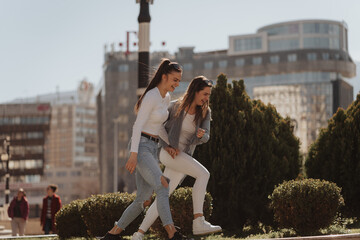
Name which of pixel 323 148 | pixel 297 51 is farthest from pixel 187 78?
pixel 323 148

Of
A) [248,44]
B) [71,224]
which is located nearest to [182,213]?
[71,224]

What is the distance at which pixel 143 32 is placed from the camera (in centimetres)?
1471

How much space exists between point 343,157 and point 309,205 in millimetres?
3764

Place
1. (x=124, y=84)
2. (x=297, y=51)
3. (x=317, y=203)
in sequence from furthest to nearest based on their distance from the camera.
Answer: (x=124, y=84)
(x=297, y=51)
(x=317, y=203)

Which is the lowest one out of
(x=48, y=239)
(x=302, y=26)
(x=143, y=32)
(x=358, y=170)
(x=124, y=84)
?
(x=48, y=239)

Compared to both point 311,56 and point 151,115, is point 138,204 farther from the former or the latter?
point 311,56

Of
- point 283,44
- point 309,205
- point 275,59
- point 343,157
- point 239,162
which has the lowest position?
point 309,205

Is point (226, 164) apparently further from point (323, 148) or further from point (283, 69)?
point (283, 69)

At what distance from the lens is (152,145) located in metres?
8.38

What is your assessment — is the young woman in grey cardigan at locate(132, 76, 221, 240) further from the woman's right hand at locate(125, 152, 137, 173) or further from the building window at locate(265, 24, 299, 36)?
the building window at locate(265, 24, 299, 36)

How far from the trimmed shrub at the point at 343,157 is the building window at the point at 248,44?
110 meters

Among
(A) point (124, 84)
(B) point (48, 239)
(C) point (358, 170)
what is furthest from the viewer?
(A) point (124, 84)

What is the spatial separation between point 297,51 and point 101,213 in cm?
11197

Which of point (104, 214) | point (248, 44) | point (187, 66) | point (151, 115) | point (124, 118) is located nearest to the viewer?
point (151, 115)
